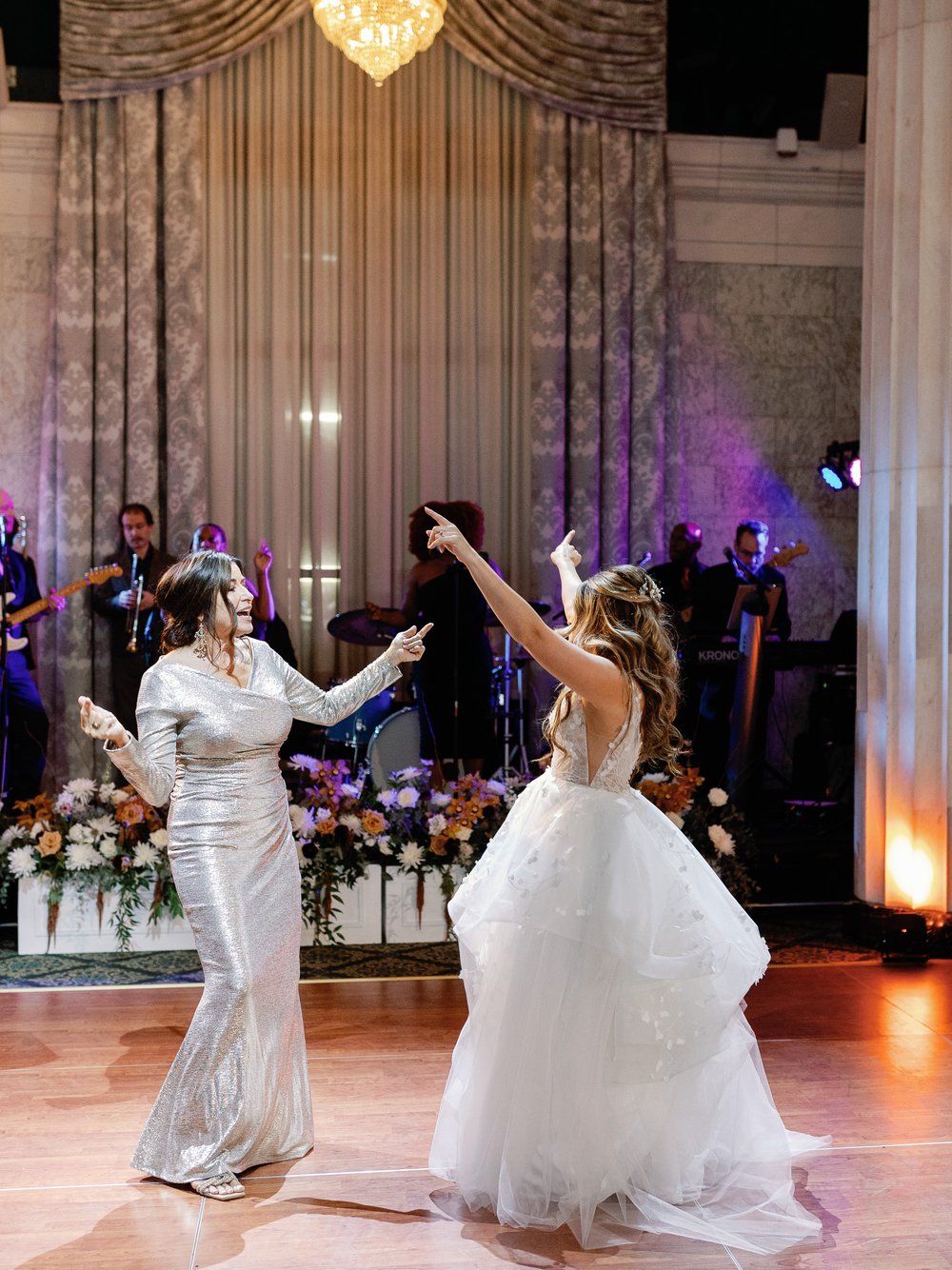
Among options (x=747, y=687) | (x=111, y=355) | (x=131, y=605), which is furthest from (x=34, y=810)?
(x=747, y=687)

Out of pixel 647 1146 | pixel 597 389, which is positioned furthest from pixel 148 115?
pixel 647 1146

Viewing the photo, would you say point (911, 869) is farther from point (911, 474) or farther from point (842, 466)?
point (842, 466)

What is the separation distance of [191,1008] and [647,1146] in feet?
7.52

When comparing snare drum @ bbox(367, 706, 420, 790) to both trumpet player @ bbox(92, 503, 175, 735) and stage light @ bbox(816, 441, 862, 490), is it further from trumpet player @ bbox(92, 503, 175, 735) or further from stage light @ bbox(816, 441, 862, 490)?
stage light @ bbox(816, 441, 862, 490)

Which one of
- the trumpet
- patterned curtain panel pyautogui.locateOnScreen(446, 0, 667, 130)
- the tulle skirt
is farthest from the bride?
patterned curtain panel pyautogui.locateOnScreen(446, 0, 667, 130)

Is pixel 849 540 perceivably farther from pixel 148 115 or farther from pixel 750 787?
pixel 148 115

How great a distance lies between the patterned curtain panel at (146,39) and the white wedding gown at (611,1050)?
263 inches

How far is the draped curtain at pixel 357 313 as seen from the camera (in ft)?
28.8

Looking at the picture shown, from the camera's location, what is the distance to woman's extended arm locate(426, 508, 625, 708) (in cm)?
304

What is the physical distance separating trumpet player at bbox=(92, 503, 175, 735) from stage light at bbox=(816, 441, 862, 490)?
4325 mm

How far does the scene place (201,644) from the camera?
11.8ft

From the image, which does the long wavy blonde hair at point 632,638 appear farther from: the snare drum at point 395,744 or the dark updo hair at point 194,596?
the snare drum at point 395,744

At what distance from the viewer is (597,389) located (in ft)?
29.2

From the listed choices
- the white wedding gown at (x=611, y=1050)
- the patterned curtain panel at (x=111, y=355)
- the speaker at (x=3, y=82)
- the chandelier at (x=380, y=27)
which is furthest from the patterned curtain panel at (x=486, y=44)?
the white wedding gown at (x=611, y=1050)
